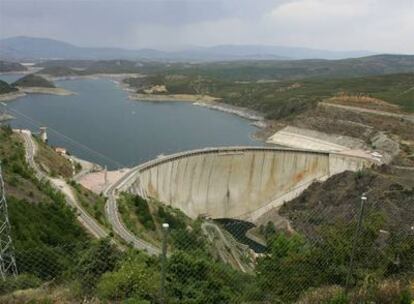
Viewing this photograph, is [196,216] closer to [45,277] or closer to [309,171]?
[309,171]

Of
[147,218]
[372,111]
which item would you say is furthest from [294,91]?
[147,218]

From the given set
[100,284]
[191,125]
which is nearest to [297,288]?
[100,284]

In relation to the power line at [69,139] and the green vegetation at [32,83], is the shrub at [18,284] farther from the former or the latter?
the green vegetation at [32,83]

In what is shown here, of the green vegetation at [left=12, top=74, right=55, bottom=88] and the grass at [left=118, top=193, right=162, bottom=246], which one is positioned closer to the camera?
the grass at [left=118, top=193, right=162, bottom=246]

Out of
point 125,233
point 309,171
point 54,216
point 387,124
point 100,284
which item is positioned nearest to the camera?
point 100,284

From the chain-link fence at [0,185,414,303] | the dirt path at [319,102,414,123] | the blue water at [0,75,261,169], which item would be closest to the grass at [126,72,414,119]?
the dirt path at [319,102,414,123]

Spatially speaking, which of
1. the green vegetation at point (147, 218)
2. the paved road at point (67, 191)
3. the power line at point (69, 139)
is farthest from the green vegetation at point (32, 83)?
the green vegetation at point (147, 218)

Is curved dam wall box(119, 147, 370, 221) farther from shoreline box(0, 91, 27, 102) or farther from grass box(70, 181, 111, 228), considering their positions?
shoreline box(0, 91, 27, 102)
